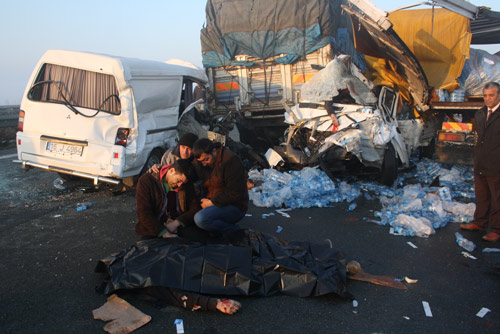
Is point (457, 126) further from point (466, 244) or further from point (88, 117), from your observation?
point (88, 117)

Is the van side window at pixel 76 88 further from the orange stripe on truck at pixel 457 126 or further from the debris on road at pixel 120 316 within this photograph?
the orange stripe on truck at pixel 457 126

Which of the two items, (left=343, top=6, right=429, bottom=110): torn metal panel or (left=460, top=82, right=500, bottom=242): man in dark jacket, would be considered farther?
(left=343, top=6, right=429, bottom=110): torn metal panel

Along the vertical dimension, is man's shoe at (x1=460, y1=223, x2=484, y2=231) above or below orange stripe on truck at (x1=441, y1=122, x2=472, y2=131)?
below

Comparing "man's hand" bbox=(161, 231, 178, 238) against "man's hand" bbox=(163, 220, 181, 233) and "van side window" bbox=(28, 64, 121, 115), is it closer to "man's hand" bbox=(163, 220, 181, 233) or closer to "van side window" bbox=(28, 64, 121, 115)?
"man's hand" bbox=(163, 220, 181, 233)

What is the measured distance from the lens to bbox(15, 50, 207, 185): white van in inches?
227

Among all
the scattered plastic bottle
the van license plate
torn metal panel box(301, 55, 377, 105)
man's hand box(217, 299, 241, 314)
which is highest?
torn metal panel box(301, 55, 377, 105)

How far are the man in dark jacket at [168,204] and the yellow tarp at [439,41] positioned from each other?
6.17 meters

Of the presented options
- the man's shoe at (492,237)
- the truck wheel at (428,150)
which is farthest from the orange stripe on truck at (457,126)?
the truck wheel at (428,150)

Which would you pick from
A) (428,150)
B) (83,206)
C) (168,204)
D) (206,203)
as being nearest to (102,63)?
(83,206)

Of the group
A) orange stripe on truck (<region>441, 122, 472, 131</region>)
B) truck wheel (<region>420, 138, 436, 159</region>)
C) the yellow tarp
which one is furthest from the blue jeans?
truck wheel (<region>420, 138, 436, 159</region>)

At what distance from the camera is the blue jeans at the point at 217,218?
3.93m

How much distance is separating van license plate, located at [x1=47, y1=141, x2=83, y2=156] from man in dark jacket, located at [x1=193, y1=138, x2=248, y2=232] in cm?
256

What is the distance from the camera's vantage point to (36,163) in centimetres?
609

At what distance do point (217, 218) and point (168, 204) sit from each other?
20.0 inches
